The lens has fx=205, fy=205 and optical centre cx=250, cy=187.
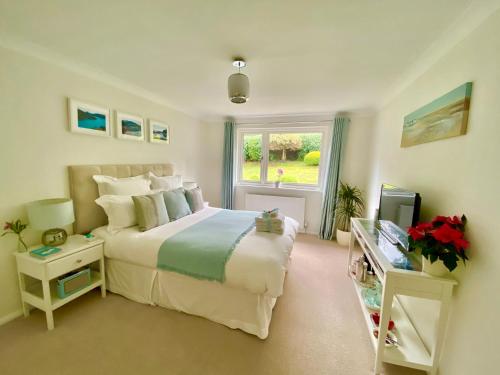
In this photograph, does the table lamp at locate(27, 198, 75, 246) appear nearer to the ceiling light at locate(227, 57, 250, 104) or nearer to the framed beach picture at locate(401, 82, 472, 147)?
the ceiling light at locate(227, 57, 250, 104)

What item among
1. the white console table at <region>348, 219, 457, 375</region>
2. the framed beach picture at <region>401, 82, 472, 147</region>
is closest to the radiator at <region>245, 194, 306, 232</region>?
the framed beach picture at <region>401, 82, 472, 147</region>

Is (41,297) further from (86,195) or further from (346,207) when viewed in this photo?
(346,207)

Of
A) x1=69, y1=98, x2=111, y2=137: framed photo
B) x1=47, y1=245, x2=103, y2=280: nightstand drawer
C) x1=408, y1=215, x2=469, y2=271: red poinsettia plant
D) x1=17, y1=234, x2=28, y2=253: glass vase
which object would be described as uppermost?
x1=69, y1=98, x2=111, y2=137: framed photo

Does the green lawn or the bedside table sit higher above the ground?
the green lawn

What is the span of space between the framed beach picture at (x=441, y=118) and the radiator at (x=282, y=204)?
2.23 m

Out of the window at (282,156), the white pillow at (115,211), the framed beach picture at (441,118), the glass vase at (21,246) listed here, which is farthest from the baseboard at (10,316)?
the framed beach picture at (441,118)

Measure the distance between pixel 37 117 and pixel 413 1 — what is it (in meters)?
2.89

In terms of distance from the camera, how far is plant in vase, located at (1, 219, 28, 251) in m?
1.65

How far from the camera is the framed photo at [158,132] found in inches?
118

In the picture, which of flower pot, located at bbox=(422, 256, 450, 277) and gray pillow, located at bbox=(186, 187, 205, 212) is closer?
flower pot, located at bbox=(422, 256, 450, 277)

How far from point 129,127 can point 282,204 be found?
9.34 ft

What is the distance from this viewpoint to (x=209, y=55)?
1774 mm

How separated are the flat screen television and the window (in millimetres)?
1857

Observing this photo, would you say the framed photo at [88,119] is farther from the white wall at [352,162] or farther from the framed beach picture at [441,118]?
the framed beach picture at [441,118]
